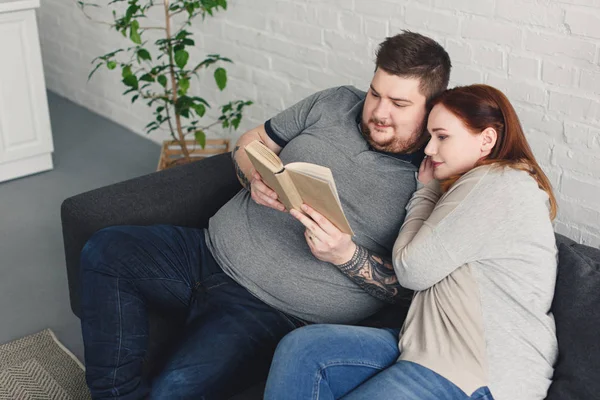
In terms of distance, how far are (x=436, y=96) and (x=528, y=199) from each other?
0.43 metres

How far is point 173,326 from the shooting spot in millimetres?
1981

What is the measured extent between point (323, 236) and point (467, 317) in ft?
1.14

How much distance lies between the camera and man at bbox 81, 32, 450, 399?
1.77m

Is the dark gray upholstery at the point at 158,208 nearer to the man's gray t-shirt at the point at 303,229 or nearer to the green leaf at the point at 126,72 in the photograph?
the man's gray t-shirt at the point at 303,229

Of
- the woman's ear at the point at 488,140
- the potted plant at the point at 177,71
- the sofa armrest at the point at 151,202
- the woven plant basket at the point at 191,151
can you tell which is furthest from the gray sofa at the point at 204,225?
the woven plant basket at the point at 191,151

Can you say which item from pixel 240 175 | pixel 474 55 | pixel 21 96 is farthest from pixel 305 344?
pixel 21 96

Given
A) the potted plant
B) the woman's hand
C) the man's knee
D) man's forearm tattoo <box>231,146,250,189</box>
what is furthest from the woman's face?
the potted plant

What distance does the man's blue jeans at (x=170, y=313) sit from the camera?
1.75m

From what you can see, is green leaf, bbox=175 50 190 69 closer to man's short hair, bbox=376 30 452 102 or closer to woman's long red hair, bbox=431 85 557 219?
man's short hair, bbox=376 30 452 102

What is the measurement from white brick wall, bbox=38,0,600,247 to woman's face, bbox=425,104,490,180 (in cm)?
49

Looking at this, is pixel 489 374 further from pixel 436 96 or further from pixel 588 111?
pixel 588 111

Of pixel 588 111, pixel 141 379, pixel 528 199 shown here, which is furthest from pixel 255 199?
pixel 588 111

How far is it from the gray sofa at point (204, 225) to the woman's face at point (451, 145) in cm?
29

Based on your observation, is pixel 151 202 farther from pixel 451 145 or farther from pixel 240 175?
pixel 451 145
